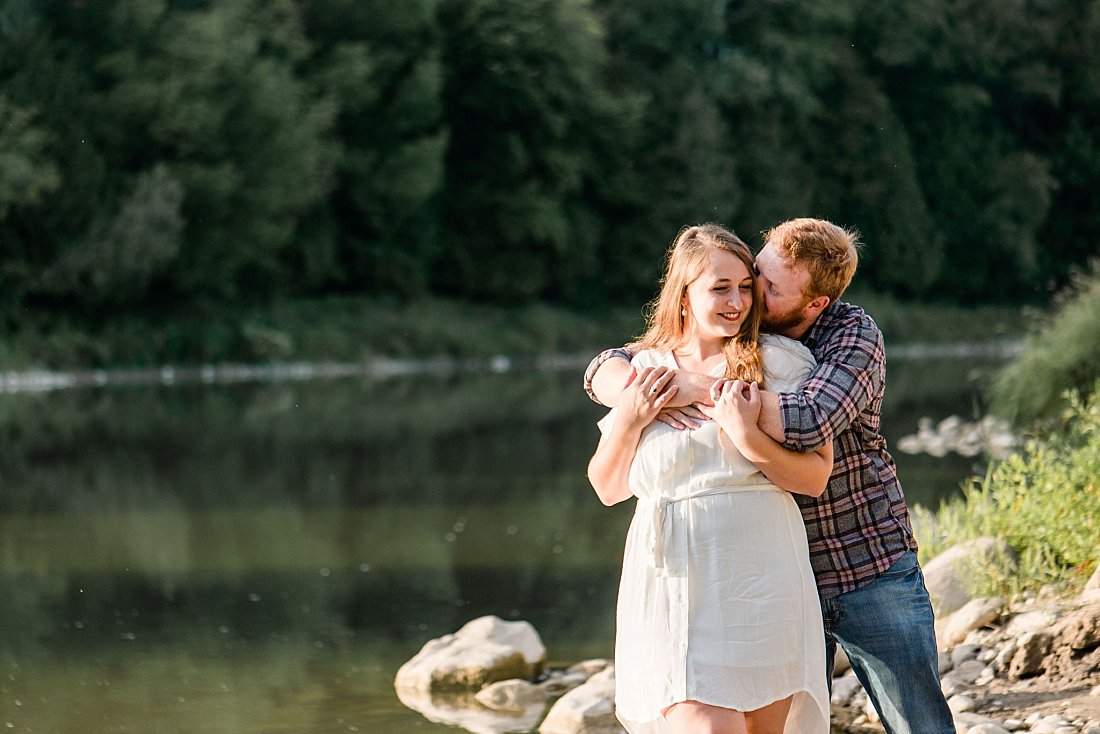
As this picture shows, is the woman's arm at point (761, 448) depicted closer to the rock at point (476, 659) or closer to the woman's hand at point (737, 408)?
the woman's hand at point (737, 408)

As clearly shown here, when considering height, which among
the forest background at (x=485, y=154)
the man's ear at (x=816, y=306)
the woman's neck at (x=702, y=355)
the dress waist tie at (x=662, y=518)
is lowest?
the forest background at (x=485, y=154)

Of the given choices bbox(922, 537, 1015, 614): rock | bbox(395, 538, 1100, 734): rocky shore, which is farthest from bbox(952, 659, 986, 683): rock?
bbox(922, 537, 1015, 614): rock

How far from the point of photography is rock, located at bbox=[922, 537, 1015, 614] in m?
6.60

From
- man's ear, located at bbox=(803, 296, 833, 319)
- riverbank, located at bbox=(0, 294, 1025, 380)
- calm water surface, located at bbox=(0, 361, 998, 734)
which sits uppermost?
man's ear, located at bbox=(803, 296, 833, 319)

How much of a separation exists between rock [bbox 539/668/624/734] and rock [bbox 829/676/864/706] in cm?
79

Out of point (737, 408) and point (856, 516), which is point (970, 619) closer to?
point (856, 516)

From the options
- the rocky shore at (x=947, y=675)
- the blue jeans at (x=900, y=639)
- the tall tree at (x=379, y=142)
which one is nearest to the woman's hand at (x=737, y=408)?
the blue jeans at (x=900, y=639)

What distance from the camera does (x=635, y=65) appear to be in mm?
45188

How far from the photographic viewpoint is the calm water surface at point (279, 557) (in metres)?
6.75

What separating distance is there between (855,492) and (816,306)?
0.43 m

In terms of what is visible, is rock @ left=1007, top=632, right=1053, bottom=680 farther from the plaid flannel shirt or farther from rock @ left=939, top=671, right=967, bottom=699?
the plaid flannel shirt

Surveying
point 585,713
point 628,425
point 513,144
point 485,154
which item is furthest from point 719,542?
point 485,154

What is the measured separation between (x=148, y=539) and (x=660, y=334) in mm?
7716

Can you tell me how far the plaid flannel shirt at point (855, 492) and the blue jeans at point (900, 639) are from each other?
4cm
